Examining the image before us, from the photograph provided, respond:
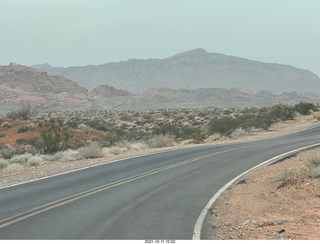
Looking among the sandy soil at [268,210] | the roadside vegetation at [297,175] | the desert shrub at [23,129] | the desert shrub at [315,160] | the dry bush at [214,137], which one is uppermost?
the desert shrub at [23,129]

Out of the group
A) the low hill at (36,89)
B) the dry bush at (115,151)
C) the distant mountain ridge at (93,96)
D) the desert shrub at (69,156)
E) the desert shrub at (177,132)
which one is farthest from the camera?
the low hill at (36,89)

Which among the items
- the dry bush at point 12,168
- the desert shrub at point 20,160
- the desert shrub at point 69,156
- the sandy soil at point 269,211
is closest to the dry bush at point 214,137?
the desert shrub at point 69,156

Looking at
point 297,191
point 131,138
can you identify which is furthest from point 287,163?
point 131,138

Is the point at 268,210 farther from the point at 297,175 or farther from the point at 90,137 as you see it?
the point at 90,137

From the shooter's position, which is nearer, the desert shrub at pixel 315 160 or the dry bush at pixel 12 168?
the desert shrub at pixel 315 160

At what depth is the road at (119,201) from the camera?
729 cm

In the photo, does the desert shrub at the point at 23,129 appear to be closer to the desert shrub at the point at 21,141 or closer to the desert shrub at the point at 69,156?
the desert shrub at the point at 21,141

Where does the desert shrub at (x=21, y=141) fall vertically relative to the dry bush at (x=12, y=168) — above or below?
above

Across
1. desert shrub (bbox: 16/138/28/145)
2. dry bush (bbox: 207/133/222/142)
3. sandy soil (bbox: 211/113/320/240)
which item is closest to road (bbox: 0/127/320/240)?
sandy soil (bbox: 211/113/320/240)

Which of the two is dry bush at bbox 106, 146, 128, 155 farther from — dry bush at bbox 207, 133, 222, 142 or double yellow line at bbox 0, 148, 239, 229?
dry bush at bbox 207, 133, 222, 142

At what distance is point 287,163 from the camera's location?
1535 centimetres

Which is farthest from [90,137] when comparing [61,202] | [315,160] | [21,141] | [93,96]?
[93,96]

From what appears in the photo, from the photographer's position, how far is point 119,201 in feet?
32.6

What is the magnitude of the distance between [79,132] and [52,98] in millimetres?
134166
